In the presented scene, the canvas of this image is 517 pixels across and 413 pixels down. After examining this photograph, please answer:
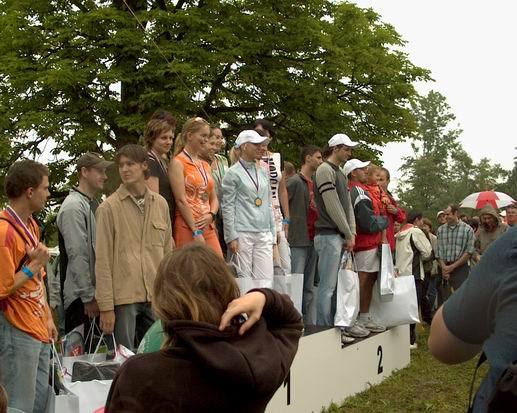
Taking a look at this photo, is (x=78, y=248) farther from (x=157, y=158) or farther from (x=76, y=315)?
(x=157, y=158)

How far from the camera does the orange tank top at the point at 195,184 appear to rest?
5.86 m

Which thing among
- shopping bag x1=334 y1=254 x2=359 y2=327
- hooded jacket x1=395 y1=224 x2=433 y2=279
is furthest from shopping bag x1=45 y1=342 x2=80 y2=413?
hooded jacket x1=395 y1=224 x2=433 y2=279

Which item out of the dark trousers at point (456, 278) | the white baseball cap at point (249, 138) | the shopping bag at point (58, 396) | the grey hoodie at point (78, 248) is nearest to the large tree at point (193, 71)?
the dark trousers at point (456, 278)

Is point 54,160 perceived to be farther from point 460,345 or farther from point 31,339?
point 460,345

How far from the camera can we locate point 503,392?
1.55 metres

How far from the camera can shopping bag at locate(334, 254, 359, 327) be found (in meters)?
7.30

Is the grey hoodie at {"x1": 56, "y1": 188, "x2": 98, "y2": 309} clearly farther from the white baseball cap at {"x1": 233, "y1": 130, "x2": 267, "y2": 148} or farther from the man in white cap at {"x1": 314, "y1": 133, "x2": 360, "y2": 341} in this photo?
the man in white cap at {"x1": 314, "y1": 133, "x2": 360, "y2": 341}

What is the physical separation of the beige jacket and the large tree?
10.1 metres

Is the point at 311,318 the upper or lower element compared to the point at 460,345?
lower

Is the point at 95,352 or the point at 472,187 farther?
the point at 472,187

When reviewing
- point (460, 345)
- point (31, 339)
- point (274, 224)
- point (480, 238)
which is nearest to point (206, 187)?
point (274, 224)

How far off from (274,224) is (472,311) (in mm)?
4942

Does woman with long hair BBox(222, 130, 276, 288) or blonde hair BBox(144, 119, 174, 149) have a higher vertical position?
blonde hair BBox(144, 119, 174, 149)

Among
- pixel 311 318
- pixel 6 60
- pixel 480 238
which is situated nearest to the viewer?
pixel 311 318
